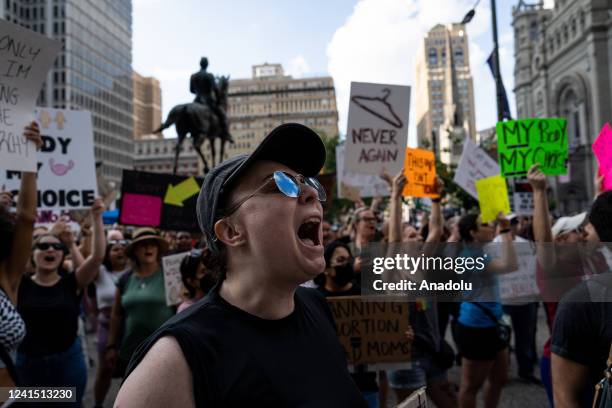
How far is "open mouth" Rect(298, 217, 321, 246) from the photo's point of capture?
1623mm

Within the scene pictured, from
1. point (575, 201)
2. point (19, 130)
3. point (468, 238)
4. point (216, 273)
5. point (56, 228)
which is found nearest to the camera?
point (216, 273)

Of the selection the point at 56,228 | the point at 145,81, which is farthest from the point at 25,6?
the point at 56,228

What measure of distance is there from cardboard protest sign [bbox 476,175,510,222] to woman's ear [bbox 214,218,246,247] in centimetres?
386

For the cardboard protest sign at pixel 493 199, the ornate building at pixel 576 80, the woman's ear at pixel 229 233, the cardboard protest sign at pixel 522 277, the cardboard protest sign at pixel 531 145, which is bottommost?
the cardboard protest sign at pixel 522 277

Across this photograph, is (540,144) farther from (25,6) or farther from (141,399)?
(25,6)

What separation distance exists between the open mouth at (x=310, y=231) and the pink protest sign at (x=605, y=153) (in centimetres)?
161

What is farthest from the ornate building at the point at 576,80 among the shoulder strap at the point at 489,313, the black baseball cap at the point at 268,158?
the black baseball cap at the point at 268,158

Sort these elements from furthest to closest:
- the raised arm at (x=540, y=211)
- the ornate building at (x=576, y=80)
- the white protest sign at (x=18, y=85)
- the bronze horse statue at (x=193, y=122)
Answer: the ornate building at (x=576, y=80) → the bronze horse statue at (x=193, y=122) → the white protest sign at (x=18, y=85) → the raised arm at (x=540, y=211)

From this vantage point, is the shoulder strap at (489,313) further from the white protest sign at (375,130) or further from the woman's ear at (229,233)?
the woman's ear at (229,233)

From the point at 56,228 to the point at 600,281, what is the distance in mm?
3975

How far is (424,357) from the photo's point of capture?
12.7 ft

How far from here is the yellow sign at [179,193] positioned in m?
6.38

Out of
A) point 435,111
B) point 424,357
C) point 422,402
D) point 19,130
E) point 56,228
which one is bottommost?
point 424,357

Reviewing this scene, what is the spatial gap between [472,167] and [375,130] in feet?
5.62
